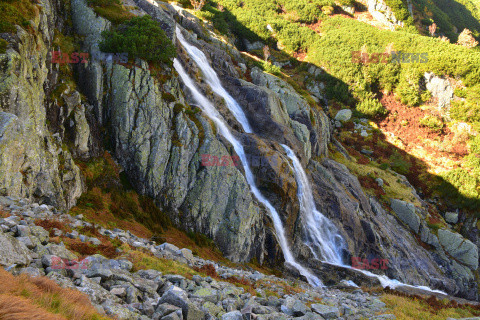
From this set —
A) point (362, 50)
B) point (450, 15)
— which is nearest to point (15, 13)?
point (362, 50)

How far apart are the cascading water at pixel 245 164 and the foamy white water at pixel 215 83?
4.15m

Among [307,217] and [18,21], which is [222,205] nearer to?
[307,217]

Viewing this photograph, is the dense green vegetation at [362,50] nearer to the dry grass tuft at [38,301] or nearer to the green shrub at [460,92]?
the green shrub at [460,92]

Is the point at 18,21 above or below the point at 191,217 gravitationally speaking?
above

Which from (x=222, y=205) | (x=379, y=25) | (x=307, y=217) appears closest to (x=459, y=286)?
(x=307, y=217)

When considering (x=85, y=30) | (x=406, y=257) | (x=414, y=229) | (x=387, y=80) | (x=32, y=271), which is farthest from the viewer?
(x=387, y=80)

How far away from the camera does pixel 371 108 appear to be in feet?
216

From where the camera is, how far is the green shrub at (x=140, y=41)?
71.3ft

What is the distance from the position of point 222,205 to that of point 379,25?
319ft

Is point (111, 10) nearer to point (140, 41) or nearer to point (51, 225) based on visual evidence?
point (140, 41)

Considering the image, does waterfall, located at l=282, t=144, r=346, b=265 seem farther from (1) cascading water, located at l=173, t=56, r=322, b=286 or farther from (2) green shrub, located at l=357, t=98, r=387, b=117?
(2) green shrub, located at l=357, t=98, r=387, b=117

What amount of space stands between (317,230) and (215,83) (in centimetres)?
2231

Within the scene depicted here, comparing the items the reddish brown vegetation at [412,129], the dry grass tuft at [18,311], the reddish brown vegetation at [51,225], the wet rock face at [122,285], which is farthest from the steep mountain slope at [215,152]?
the dry grass tuft at [18,311]

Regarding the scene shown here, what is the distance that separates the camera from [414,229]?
4234 centimetres
